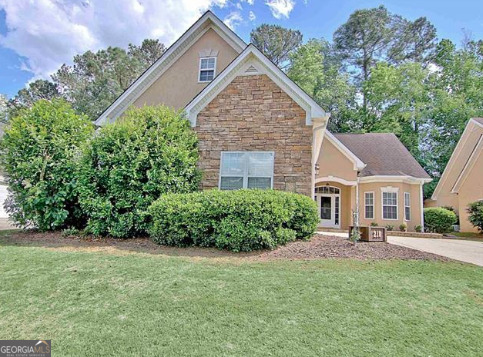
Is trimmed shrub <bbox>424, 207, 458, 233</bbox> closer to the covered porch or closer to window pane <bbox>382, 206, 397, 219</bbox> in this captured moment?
window pane <bbox>382, 206, 397, 219</bbox>

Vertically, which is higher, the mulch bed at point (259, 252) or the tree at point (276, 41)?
the tree at point (276, 41)

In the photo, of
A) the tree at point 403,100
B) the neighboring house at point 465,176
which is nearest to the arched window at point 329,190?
the neighboring house at point 465,176

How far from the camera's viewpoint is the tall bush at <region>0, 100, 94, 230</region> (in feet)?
25.4

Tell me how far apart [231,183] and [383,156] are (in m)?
13.3

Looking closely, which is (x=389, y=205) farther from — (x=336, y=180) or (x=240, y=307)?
(x=240, y=307)

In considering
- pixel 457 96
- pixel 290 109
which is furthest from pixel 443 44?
pixel 290 109

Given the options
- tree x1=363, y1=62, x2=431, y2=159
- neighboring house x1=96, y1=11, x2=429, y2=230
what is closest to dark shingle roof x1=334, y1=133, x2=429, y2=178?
tree x1=363, y1=62, x2=431, y2=159

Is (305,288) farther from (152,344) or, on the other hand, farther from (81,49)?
(81,49)

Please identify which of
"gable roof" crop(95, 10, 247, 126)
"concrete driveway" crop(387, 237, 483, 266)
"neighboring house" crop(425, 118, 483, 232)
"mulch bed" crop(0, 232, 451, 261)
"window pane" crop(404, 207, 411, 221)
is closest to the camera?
"mulch bed" crop(0, 232, 451, 261)

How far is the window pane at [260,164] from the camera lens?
28.6ft

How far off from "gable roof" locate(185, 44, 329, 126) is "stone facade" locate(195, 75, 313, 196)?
0.47 feet

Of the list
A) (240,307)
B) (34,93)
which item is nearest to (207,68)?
(240,307)

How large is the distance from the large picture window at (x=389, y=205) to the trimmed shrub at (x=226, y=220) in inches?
455

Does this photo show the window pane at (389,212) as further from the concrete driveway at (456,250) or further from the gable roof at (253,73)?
the gable roof at (253,73)
